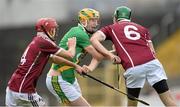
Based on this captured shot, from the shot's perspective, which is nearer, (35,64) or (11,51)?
(35,64)

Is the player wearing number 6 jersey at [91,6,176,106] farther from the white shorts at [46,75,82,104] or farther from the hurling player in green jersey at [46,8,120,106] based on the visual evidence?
the white shorts at [46,75,82,104]

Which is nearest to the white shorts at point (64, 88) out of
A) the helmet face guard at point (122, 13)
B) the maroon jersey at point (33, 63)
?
the maroon jersey at point (33, 63)

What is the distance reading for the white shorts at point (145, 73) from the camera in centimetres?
1498

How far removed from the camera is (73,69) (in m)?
15.5

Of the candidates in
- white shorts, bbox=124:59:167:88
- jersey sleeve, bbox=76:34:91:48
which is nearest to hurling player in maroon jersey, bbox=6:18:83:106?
jersey sleeve, bbox=76:34:91:48

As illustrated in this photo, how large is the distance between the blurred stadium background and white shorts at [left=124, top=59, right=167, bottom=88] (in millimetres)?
11239

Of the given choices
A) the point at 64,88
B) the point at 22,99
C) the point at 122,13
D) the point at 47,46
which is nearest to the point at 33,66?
the point at 47,46

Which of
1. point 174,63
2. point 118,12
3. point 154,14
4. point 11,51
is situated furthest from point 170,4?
point 118,12

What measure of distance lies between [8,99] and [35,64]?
0.80 m

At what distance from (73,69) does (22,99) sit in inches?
46.9

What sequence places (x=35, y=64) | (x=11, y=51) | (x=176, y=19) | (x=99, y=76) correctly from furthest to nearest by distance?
(x=11, y=51)
(x=176, y=19)
(x=99, y=76)
(x=35, y=64)

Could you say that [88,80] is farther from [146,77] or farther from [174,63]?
[146,77]

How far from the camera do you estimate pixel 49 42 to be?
48.6ft

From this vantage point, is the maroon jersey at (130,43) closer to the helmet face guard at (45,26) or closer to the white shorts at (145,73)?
the white shorts at (145,73)
